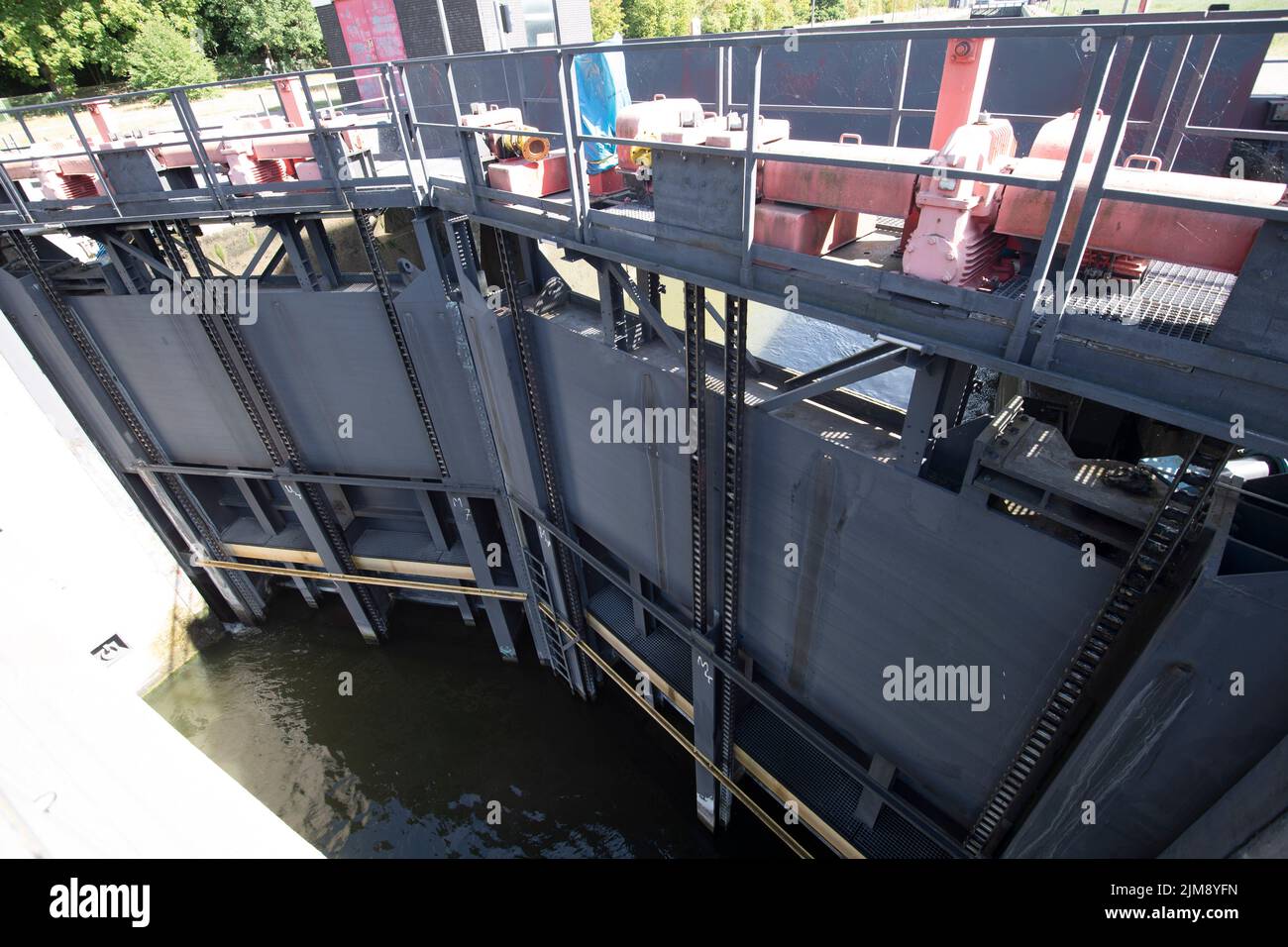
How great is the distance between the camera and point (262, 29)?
29156 millimetres

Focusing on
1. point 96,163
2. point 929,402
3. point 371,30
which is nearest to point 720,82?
point 929,402

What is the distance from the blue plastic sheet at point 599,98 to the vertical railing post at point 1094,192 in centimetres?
454

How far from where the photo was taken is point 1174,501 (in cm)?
396

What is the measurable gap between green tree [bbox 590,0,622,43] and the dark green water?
84.9ft

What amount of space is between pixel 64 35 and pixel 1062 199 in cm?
3747

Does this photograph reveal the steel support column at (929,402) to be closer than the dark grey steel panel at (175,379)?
Yes

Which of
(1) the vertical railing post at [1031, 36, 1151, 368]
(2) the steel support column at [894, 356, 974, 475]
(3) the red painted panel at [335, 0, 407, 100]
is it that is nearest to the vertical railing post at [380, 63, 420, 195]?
(2) the steel support column at [894, 356, 974, 475]

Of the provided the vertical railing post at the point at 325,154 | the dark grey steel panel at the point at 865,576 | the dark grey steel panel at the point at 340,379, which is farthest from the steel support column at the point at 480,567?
the vertical railing post at the point at 325,154

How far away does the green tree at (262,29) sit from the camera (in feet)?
94.5

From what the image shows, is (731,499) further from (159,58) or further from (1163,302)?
(159,58)

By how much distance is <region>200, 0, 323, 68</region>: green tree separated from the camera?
28797 mm

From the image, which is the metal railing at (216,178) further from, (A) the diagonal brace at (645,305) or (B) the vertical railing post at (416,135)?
(A) the diagonal brace at (645,305)
